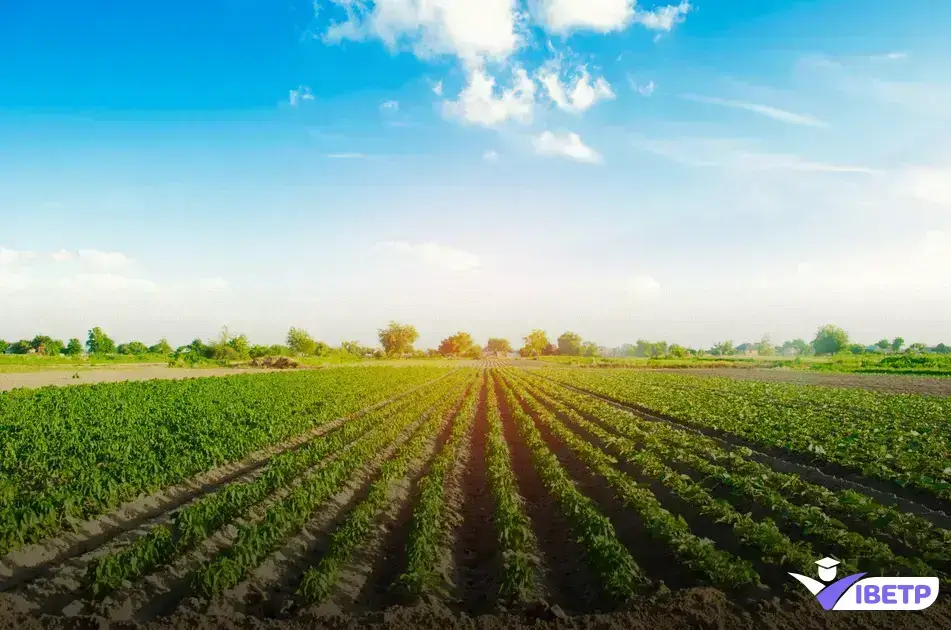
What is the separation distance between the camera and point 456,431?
67.7ft

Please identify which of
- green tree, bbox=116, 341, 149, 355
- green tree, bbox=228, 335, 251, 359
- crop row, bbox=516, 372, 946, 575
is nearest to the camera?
crop row, bbox=516, 372, 946, 575

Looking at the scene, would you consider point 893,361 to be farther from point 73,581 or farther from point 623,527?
point 73,581

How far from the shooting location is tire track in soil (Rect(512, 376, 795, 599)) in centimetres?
779

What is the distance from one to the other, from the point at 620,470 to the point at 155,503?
12.1 meters

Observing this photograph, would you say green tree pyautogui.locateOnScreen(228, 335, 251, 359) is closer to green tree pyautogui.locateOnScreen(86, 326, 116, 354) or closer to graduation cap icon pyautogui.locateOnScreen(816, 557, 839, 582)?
green tree pyautogui.locateOnScreen(86, 326, 116, 354)

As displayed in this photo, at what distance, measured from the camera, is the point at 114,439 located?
17.5 metres

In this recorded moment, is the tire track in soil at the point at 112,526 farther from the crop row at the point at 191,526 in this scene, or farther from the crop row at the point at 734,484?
the crop row at the point at 734,484

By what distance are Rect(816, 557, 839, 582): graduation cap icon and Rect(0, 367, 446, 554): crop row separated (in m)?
13.2

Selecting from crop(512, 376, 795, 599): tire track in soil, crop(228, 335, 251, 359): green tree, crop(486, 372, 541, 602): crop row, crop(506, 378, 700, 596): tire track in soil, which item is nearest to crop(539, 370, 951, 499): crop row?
crop(512, 376, 795, 599): tire track in soil

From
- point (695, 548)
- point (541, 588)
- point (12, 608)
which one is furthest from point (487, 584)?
point (12, 608)

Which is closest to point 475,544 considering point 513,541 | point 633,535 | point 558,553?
point 513,541

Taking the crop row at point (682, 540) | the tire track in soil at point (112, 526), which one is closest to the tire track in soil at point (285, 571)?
the tire track in soil at point (112, 526)

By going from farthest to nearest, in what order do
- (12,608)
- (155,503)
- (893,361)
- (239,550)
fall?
(893,361) → (155,503) → (239,550) → (12,608)

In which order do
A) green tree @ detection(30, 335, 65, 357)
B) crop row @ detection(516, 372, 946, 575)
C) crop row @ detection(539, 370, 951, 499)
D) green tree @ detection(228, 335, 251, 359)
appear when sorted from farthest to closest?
green tree @ detection(30, 335, 65, 357), green tree @ detection(228, 335, 251, 359), crop row @ detection(539, 370, 951, 499), crop row @ detection(516, 372, 946, 575)
